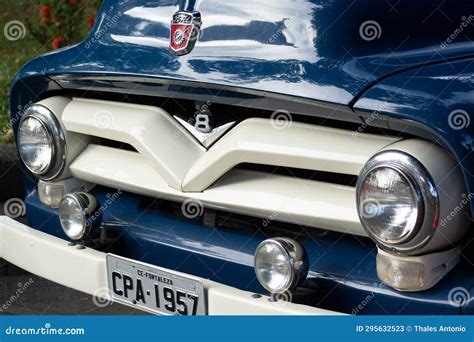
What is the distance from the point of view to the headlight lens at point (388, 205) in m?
2.55

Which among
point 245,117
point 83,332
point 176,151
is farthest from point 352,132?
point 83,332

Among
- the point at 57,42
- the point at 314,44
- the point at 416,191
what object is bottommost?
the point at 57,42

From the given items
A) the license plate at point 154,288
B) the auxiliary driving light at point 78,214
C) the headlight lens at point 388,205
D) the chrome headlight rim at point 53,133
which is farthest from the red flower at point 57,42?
the headlight lens at point 388,205

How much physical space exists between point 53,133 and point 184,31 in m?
0.72

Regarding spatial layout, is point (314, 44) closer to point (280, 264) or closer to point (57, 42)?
point (280, 264)

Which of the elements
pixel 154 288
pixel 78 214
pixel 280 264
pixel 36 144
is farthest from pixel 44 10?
pixel 280 264

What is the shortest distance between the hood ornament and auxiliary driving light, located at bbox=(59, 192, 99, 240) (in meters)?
0.66

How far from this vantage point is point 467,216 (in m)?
2.60

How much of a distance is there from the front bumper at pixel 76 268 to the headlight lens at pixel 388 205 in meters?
0.29

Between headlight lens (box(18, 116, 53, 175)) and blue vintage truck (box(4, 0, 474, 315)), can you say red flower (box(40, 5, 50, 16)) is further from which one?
headlight lens (box(18, 116, 53, 175))

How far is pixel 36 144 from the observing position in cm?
360

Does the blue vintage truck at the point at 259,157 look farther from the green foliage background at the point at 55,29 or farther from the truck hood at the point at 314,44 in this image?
the green foliage background at the point at 55,29

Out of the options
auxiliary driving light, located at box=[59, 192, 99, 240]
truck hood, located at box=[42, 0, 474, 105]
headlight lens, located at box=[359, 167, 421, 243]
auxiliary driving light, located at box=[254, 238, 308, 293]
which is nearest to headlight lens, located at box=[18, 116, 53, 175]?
auxiliary driving light, located at box=[59, 192, 99, 240]

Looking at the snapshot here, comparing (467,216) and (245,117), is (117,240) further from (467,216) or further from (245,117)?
(467,216)
